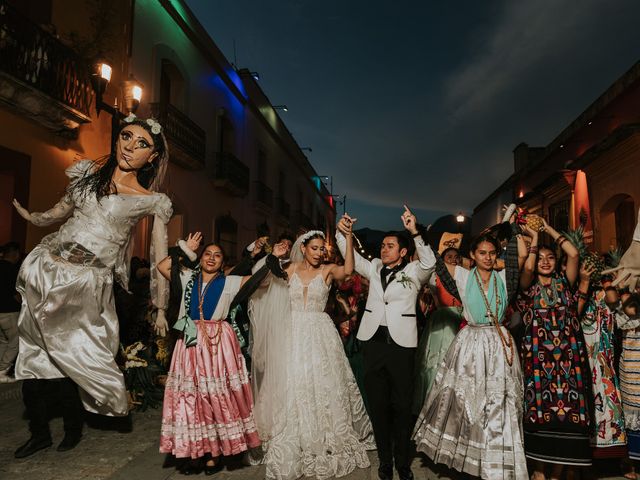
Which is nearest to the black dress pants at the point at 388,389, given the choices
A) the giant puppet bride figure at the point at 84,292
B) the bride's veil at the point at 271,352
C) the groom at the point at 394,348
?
the groom at the point at 394,348

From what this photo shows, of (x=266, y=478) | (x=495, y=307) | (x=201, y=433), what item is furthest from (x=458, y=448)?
(x=201, y=433)

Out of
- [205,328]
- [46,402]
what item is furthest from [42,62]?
[205,328]

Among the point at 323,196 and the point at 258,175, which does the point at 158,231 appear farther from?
the point at 323,196

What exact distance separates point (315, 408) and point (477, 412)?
122 centimetres

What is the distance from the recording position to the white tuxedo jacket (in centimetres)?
369

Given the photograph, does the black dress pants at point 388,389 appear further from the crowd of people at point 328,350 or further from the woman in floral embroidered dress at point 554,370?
the woman in floral embroidered dress at point 554,370

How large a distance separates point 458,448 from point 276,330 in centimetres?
163

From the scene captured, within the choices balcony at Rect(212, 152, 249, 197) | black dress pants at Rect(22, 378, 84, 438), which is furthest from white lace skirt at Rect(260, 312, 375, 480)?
balcony at Rect(212, 152, 249, 197)

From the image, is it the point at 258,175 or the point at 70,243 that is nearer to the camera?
the point at 70,243

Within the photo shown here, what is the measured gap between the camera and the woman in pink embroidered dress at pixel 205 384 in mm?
3486

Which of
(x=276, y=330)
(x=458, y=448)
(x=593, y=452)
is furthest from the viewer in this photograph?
(x=276, y=330)

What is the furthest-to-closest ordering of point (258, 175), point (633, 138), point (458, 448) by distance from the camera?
point (258, 175)
point (633, 138)
point (458, 448)

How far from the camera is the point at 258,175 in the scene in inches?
736

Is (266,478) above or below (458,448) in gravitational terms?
below
